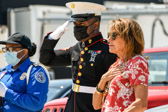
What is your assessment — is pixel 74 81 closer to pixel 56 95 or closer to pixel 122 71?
pixel 122 71

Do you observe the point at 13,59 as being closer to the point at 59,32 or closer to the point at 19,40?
the point at 19,40

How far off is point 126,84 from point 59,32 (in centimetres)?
111

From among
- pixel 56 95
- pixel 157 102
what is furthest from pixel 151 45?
pixel 157 102

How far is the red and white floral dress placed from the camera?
2709 mm

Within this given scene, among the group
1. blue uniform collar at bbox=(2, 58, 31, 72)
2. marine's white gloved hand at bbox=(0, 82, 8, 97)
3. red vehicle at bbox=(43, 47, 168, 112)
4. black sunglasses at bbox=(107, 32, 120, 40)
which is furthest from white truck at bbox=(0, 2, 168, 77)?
black sunglasses at bbox=(107, 32, 120, 40)

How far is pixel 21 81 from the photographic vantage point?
3.72 meters

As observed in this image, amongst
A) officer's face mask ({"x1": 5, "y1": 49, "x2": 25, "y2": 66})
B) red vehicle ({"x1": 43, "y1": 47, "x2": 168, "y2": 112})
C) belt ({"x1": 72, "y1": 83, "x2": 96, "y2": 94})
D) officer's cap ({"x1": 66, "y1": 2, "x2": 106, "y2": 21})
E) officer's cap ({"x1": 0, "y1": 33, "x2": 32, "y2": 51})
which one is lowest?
red vehicle ({"x1": 43, "y1": 47, "x2": 168, "y2": 112})

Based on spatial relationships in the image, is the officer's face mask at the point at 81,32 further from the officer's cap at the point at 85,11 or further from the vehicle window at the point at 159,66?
the vehicle window at the point at 159,66

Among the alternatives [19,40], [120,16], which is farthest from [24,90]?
[120,16]

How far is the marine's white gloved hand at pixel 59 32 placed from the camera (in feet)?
12.0

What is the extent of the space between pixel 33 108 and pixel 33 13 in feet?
25.7

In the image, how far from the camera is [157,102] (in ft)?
14.4

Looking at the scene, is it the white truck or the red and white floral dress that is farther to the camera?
the white truck

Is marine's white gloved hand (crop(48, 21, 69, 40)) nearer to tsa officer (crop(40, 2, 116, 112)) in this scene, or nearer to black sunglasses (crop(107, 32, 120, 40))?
tsa officer (crop(40, 2, 116, 112))
